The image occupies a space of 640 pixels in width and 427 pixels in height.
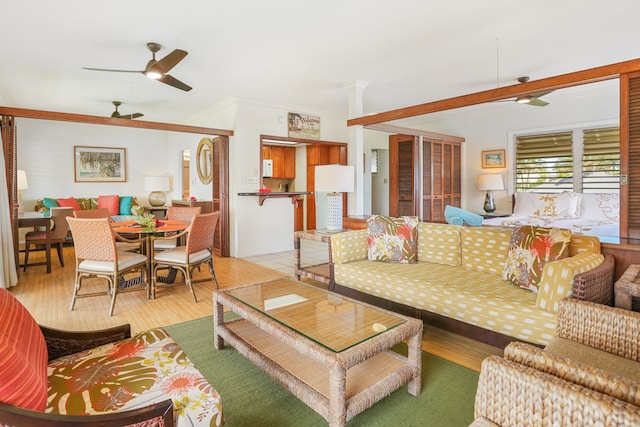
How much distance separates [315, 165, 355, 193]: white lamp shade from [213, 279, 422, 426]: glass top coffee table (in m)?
1.67

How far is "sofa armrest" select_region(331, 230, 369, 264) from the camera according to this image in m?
3.12

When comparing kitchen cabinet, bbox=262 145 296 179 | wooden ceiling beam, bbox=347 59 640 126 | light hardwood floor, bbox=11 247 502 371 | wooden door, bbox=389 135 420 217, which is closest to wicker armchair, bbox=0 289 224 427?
light hardwood floor, bbox=11 247 502 371

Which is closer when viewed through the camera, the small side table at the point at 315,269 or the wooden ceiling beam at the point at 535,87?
the wooden ceiling beam at the point at 535,87

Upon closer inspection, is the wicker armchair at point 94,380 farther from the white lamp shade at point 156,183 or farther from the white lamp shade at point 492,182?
the white lamp shade at point 156,183

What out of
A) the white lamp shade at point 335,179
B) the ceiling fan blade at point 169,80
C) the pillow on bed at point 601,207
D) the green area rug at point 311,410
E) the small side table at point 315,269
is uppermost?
the ceiling fan blade at point 169,80

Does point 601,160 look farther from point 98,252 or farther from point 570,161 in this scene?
point 98,252

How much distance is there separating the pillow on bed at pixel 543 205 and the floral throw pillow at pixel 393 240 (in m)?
2.89

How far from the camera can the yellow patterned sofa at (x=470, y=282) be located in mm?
1912

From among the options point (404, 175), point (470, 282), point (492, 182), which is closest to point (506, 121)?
point (492, 182)

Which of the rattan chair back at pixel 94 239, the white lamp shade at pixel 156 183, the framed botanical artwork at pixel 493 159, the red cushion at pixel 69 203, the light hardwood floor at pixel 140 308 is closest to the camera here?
the light hardwood floor at pixel 140 308

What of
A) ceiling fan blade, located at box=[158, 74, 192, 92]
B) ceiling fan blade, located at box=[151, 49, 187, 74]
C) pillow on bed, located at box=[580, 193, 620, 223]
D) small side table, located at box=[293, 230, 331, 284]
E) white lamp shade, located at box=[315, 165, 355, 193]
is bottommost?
small side table, located at box=[293, 230, 331, 284]

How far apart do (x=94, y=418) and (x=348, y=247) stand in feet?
7.88

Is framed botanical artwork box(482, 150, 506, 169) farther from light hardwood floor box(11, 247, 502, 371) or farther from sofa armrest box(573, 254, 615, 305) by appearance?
sofa armrest box(573, 254, 615, 305)

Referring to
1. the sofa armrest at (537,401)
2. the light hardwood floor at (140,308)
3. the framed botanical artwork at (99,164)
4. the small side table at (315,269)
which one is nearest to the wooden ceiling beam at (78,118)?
the light hardwood floor at (140,308)
